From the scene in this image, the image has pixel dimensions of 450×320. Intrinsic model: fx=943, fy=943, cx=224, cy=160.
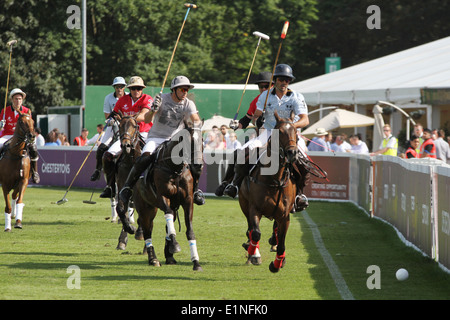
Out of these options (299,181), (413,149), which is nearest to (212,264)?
(299,181)

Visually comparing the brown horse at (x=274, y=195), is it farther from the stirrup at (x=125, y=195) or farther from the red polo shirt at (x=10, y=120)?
the red polo shirt at (x=10, y=120)

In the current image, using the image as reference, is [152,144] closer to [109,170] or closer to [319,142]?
[109,170]

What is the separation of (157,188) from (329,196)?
592 inches

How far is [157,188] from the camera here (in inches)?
506

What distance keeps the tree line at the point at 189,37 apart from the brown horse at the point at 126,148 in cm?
3356

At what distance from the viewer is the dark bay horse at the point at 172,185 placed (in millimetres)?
12547

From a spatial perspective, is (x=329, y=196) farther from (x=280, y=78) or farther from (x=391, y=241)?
(x=280, y=78)

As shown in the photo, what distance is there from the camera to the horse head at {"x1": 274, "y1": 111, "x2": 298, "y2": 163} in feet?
37.5

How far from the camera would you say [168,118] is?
13.3 metres

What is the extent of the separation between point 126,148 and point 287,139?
10.7 ft

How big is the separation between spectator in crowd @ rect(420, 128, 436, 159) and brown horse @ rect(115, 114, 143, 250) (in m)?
9.57

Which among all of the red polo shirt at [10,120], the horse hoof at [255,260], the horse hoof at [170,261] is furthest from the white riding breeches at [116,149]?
the red polo shirt at [10,120]

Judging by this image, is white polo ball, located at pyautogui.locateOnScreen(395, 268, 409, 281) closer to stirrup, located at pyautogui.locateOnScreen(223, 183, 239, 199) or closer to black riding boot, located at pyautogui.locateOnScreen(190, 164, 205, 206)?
stirrup, located at pyautogui.locateOnScreen(223, 183, 239, 199)

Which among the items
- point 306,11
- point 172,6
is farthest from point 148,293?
point 306,11
